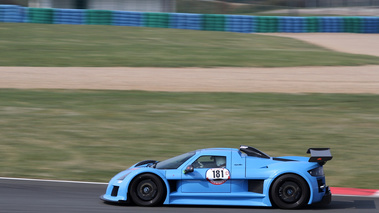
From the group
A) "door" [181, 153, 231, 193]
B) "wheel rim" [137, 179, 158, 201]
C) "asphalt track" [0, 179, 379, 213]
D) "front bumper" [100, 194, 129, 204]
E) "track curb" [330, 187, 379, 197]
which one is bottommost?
"track curb" [330, 187, 379, 197]

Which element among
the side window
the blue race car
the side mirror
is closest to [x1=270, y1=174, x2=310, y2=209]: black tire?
the blue race car

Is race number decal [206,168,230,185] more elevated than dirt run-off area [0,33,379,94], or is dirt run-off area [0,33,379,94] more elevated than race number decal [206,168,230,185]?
dirt run-off area [0,33,379,94]

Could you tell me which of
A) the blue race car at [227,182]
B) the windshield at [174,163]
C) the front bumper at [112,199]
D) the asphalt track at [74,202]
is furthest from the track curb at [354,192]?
the front bumper at [112,199]

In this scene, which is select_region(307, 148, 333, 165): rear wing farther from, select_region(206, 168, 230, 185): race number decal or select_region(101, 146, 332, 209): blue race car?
select_region(206, 168, 230, 185): race number decal

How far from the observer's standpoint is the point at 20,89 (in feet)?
53.9

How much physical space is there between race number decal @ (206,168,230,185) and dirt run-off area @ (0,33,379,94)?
1007 cm

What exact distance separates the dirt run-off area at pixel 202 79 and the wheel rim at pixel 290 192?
10199 millimetres

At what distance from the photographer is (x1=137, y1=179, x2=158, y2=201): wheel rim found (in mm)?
6664

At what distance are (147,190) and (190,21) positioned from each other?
86.3 ft

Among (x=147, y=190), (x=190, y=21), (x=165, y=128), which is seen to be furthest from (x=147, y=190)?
(x=190, y=21)

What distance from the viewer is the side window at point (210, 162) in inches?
263

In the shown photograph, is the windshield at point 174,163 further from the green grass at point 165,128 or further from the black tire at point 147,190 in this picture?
the green grass at point 165,128

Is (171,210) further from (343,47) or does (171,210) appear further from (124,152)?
(343,47)

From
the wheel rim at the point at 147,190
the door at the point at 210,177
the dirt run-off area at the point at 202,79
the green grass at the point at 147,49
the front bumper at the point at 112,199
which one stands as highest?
the green grass at the point at 147,49
